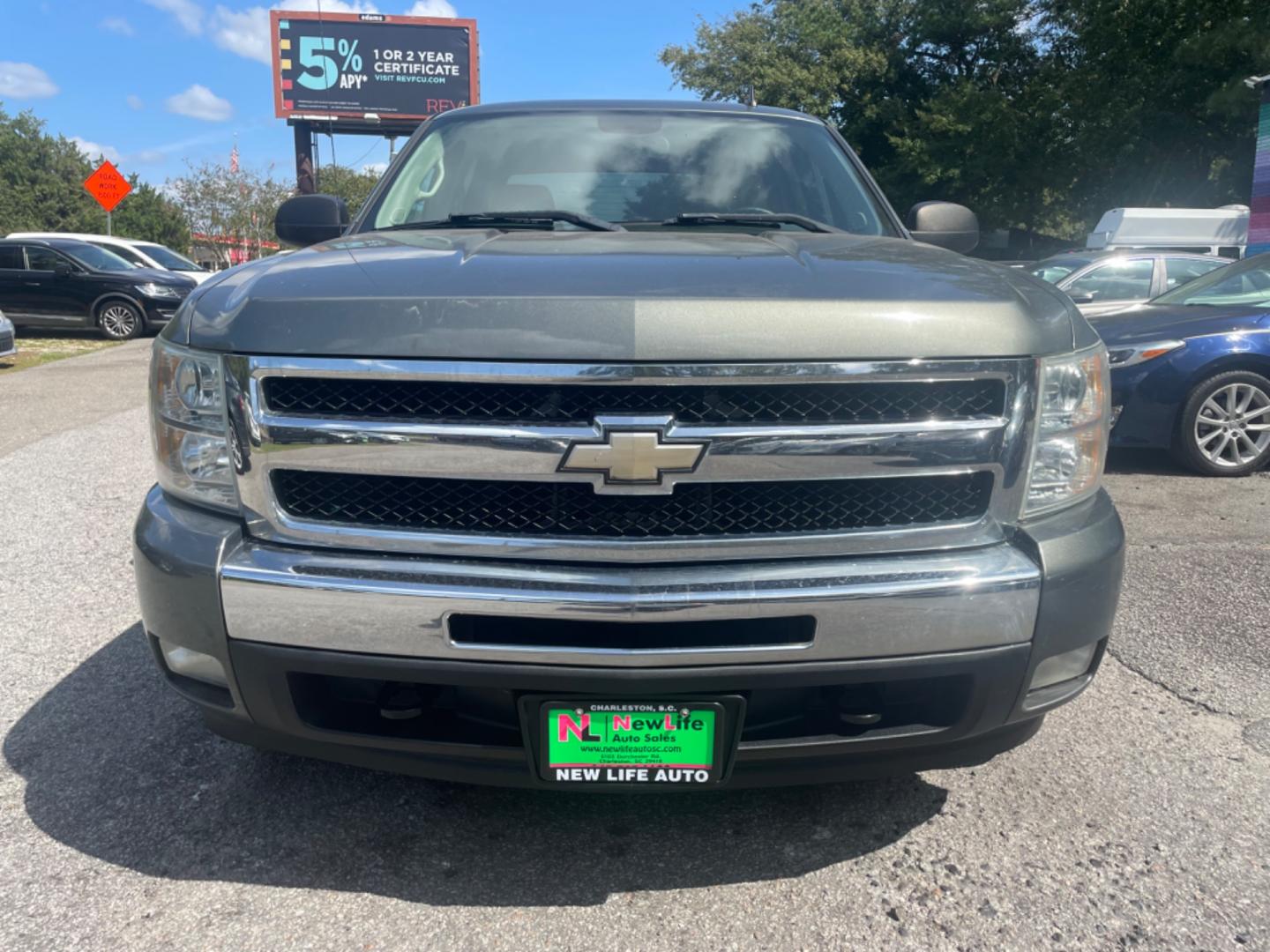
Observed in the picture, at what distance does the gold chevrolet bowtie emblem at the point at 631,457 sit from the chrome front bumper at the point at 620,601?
0.19 metres

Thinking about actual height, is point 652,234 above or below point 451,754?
above

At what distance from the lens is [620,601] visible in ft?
6.27

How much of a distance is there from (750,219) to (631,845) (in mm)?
1809

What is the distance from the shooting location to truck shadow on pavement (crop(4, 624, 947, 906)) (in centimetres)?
230

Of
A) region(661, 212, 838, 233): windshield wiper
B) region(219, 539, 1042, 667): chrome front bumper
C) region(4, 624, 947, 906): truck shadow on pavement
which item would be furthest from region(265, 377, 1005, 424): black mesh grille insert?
region(661, 212, 838, 233): windshield wiper

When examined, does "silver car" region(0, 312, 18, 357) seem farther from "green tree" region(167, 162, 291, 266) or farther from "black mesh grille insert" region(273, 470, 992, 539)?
"green tree" region(167, 162, 291, 266)

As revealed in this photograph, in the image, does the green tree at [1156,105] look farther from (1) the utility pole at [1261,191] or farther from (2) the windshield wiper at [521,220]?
(2) the windshield wiper at [521,220]

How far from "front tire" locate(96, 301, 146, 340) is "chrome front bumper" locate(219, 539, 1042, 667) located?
16345 mm

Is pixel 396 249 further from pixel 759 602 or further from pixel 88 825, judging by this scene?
pixel 88 825

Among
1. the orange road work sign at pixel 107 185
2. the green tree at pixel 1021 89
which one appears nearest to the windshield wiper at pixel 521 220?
the orange road work sign at pixel 107 185

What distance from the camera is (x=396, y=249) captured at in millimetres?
2510

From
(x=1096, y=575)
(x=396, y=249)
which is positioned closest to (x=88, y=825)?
(x=396, y=249)

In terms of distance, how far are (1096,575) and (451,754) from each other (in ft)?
4.58

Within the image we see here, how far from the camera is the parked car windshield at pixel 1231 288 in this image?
22.8ft
